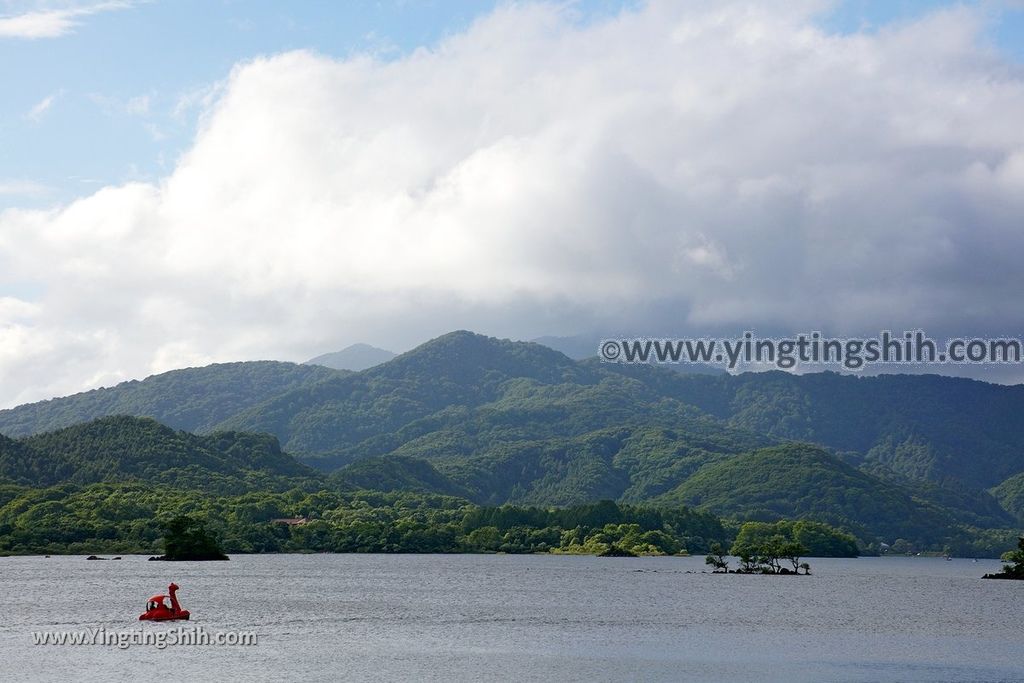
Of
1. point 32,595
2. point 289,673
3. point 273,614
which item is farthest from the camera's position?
point 32,595

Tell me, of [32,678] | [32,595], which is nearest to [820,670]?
[32,678]

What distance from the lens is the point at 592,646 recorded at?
365 ft

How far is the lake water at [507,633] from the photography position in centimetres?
9200

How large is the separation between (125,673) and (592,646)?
143ft

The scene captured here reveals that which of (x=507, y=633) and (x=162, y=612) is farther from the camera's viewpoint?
(x=162, y=612)

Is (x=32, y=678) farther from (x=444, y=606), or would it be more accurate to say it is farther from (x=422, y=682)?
(x=444, y=606)

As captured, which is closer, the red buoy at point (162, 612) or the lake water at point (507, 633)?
the lake water at point (507, 633)

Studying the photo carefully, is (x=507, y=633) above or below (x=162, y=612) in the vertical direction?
below

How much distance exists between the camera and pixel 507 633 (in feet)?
395

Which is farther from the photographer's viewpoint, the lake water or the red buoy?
the red buoy

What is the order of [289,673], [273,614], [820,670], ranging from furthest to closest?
[273,614], [820,670], [289,673]

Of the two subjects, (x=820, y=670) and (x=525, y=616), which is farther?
(x=525, y=616)

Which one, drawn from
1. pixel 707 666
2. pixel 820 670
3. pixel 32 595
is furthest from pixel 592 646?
pixel 32 595

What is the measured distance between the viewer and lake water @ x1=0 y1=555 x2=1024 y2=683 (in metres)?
92.0
